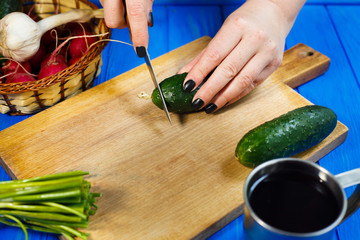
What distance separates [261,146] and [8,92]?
99 cm

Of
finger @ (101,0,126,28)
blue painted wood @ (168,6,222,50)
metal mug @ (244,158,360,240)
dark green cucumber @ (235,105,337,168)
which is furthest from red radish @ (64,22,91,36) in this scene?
metal mug @ (244,158,360,240)

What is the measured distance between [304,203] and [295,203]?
2 cm

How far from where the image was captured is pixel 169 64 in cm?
191

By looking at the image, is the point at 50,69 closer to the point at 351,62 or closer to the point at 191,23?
the point at 191,23

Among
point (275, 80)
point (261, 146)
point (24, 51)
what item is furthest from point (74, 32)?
point (261, 146)

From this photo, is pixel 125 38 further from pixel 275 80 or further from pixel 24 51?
pixel 275 80

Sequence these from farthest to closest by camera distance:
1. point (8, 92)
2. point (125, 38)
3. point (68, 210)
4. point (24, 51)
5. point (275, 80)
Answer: point (125, 38) → point (275, 80) → point (24, 51) → point (8, 92) → point (68, 210)

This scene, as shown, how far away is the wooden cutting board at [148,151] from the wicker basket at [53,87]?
0.20ft

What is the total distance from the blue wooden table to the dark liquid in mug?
0.42 meters

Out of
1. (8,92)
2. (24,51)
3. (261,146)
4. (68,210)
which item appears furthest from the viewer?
(24,51)

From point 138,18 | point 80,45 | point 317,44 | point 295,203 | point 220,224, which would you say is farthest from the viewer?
point 317,44

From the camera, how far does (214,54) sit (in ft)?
5.16

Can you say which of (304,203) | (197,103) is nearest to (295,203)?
(304,203)

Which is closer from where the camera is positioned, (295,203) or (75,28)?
(295,203)
